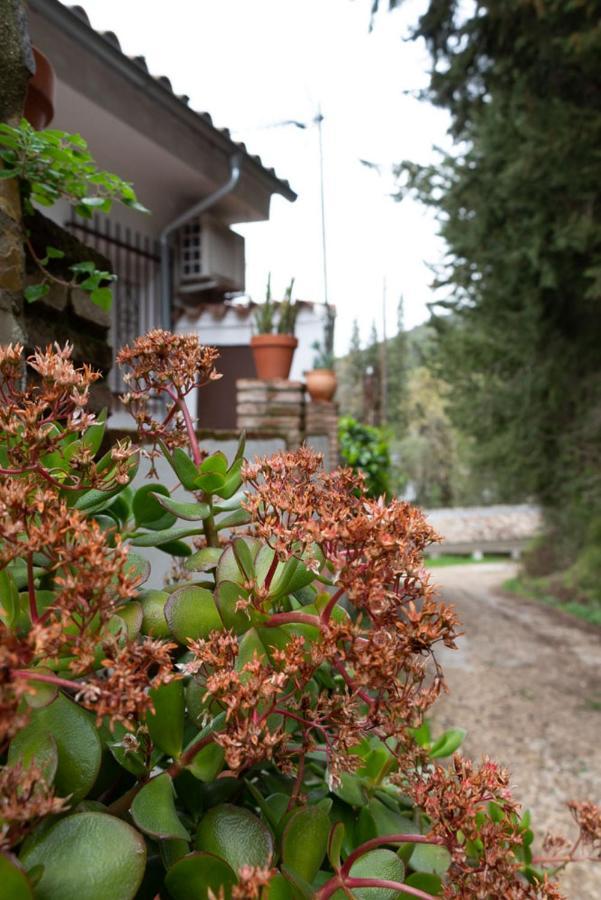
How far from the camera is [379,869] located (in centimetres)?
51

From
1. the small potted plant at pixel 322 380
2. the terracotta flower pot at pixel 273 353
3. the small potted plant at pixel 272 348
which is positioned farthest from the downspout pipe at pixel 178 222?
the small potted plant at pixel 322 380

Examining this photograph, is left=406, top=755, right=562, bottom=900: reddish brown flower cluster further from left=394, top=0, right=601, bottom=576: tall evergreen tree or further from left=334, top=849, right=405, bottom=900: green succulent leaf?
left=394, top=0, right=601, bottom=576: tall evergreen tree

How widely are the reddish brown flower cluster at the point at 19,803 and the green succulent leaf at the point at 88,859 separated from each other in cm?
5

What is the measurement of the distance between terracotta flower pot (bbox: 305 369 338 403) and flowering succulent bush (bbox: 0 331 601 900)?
3.73 meters

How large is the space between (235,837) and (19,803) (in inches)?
7.1

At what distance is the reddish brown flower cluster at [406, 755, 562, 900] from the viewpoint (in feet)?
1.51

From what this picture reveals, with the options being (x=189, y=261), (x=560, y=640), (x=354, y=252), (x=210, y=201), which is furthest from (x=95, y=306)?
(x=354, y=252)

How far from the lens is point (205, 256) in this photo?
468 centimetres

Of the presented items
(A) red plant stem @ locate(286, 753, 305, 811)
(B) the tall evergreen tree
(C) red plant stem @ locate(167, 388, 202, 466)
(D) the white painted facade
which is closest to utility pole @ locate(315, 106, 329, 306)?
(D) the white painted facade

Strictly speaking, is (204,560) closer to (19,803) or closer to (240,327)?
(19,803)

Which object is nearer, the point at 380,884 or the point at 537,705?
the point at 380,884

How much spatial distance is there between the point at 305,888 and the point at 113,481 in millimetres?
321

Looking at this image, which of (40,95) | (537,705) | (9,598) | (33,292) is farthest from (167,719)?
(537,705)

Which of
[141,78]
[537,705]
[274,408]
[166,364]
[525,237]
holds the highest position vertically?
[525,237]
